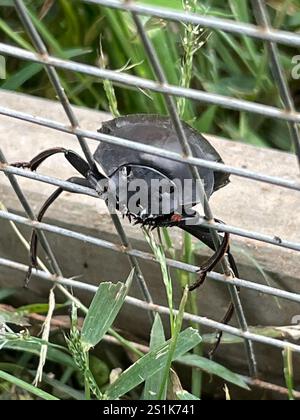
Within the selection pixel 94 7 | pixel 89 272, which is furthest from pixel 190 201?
pixel 94 7

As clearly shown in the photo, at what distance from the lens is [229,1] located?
5.23 ft

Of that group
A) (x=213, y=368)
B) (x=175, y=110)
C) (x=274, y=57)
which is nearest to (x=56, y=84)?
(x=175, y=110)

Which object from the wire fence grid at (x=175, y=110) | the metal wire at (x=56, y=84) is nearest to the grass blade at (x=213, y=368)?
the wire fence grid at (x=175, y=110)

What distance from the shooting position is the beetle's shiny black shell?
1001mm

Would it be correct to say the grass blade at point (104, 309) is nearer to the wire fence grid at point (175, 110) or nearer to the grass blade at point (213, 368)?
the wire fence grid at point (175, 110)

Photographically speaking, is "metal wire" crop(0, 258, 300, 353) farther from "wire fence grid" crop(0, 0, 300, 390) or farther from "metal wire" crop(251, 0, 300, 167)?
"metal wire" crop(251, 0, 300, 167)

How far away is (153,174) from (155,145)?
0.04 meters

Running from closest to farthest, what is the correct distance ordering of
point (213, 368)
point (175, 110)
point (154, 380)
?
point (175, 110) → point (154, 380) → point (213, 368)

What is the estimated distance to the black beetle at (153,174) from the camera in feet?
3.29

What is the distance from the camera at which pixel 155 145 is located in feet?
3.25

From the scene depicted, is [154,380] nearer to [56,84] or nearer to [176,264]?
[176,264]

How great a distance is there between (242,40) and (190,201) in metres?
0.74

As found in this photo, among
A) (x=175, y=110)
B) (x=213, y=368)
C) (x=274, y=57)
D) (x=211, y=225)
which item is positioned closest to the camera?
(x=274, y=57)
